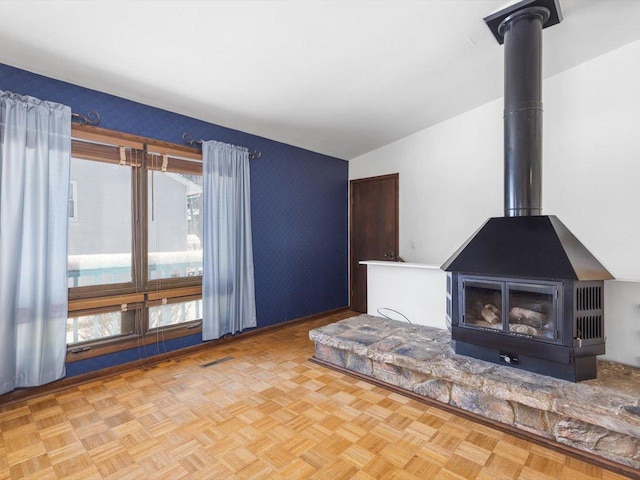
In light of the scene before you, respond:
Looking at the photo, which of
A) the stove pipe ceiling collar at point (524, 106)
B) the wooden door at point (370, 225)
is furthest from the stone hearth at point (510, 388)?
the wooden door at point (370, 225)

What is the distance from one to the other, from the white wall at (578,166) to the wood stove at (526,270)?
2.55ft

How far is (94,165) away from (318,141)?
8.22 ft

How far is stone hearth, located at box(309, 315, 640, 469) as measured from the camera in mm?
1693

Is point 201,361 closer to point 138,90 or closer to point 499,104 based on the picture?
point 138,90

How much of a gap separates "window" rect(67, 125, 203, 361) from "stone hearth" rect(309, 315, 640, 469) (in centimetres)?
153

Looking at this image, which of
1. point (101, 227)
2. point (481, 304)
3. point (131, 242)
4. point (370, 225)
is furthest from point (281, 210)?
point (481, 304)

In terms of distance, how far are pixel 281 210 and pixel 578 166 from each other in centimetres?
310

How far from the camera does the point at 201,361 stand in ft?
10.1

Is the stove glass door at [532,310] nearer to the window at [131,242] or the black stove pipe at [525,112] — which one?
the black stove pipe at [525,112]

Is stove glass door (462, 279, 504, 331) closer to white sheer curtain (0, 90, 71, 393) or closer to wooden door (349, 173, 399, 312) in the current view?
wooden door (349, 173, 399, 312)

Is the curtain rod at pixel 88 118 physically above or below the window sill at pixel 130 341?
above

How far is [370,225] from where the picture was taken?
480 cm

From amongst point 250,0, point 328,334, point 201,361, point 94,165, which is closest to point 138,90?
point 94,165

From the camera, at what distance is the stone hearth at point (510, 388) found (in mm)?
1693
